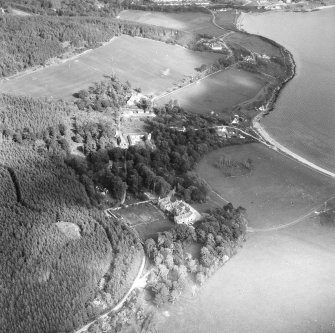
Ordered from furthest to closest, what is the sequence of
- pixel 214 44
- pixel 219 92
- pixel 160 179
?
1. pixel 214 44
2. pixel 219 92
3. pixel 160 179

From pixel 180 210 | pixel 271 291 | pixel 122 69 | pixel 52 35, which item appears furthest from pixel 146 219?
pixel 52 35

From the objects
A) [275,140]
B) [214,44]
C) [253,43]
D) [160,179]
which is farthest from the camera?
[253,43]

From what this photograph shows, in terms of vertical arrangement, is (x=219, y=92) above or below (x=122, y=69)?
below

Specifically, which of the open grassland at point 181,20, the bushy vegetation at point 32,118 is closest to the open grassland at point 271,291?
the bushy vegetation at point 32,118

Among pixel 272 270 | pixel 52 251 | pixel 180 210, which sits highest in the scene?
pixel 180 210

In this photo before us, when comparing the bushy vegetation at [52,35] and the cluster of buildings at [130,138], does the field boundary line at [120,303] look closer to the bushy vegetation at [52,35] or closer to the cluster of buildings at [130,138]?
the cluster of buildings at [130,138]

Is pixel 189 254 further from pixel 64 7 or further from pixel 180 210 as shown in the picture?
pixel 64 7

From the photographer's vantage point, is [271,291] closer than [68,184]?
Yes
